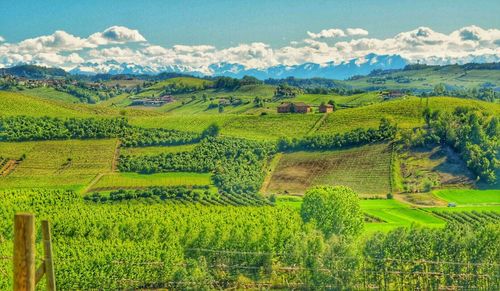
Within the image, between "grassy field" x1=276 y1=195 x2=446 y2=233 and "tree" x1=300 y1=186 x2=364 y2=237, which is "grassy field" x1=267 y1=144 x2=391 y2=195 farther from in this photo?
"tree" x1=300 y1=186 x2=364 y2=237

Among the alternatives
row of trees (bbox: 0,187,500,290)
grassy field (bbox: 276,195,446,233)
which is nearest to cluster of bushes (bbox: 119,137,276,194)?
grassy field (bbox: 276,195,446,233)

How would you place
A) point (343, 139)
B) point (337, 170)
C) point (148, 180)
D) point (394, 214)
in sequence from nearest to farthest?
point (394, 214)
point (148, 180)
point (337, 170)
point (343, 139)

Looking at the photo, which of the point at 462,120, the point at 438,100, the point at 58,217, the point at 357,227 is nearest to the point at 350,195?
the point at 357,227

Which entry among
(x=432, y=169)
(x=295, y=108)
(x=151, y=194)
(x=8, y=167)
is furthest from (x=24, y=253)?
(x=295, y=108)

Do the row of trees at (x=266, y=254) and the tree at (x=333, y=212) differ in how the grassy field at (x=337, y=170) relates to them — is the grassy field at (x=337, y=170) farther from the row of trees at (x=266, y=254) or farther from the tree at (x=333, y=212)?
the row of trees at (x=266, y=254)

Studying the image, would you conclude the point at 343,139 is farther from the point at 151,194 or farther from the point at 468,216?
the point at 468,216

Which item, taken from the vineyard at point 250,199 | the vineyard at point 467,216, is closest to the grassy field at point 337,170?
the vineyard at point 250,199
